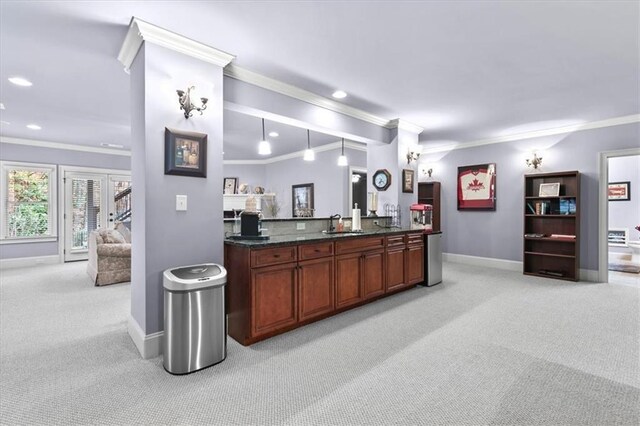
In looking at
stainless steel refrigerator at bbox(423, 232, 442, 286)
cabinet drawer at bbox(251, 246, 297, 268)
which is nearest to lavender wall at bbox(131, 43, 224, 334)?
cabinet drawer at bbox(251, 246, 297, 268)

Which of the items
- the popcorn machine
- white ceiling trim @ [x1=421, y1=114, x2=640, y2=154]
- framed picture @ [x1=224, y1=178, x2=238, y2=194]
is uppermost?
white ceiling trim @ [x1=421, y1=114, x2=640, y2=154]

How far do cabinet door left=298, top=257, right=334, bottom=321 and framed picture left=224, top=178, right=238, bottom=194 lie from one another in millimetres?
6262

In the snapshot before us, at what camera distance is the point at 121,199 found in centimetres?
746

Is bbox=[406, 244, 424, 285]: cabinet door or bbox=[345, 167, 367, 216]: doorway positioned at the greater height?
bbox=[345, 167, 367, 216]: doorway

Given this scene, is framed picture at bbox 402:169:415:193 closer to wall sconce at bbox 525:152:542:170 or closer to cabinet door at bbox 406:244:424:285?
cabinet door at bbox 406:244:424:285

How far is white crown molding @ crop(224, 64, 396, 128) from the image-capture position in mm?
3158

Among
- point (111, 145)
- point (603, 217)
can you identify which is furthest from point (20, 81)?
point (603, 217)

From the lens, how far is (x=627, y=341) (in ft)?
9.04

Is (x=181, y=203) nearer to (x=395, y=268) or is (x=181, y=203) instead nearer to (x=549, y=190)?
(x=395, y=268)

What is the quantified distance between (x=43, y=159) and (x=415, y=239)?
7.73 meters

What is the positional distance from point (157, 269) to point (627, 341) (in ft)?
13.7

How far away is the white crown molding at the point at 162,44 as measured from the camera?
240cm

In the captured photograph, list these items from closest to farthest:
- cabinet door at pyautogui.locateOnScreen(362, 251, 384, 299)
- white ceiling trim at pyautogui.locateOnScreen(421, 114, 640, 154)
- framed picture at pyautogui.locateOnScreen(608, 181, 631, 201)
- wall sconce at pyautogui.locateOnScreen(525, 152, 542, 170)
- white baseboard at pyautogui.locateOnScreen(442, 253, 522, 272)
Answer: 1. cabinet door at pyautogui.locateOnScreen(362, 251, 384, 299)
2. white ceiling trim at pyautogui.locateOnScreen(421, 114, 640, 154)
3. wall sconce at pyautogui.locateOnScreen(525, 152, 542, 170)
4. white baseboard at pyautogui.locateOnScreen(442, 253, 522, 272)
5. framed picture at pyautogui.locateOnScreen(608, 181, 631, 201)

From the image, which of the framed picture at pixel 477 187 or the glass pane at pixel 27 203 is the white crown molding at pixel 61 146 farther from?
the framed picture at pixel 477 187
